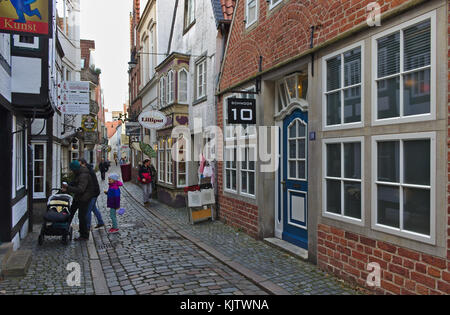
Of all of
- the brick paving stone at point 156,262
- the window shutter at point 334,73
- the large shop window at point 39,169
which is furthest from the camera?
the large shop window at point 39,169

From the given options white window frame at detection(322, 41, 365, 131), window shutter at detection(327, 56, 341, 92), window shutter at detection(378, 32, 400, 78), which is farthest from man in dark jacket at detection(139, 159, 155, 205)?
window shutter at detection(378, 32, 400, 78)

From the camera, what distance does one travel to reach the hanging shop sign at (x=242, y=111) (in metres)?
7.33

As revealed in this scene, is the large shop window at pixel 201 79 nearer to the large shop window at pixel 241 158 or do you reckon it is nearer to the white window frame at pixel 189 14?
the white window frame at pixel 189 14

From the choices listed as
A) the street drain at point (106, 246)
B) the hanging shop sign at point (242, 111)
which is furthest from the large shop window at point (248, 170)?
the street drain at point (106, 246)

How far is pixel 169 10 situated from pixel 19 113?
11.6 m

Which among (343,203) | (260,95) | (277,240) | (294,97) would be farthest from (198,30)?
(343,203)

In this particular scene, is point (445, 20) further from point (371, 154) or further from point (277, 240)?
point (277, 240)

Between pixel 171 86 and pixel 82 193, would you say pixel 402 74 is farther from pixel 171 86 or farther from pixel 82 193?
pixel 171 86

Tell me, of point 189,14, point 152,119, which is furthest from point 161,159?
point 189,14

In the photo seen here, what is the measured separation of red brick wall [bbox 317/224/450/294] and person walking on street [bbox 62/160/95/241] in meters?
5.10

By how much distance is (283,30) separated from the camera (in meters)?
6.63

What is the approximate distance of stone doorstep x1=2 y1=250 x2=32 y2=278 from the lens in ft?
17.4

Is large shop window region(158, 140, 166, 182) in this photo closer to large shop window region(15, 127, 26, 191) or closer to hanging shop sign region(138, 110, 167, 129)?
hanging shop sign region(138, 110, 167, 129)

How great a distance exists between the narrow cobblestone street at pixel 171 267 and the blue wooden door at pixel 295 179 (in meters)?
Answer: 0.52
